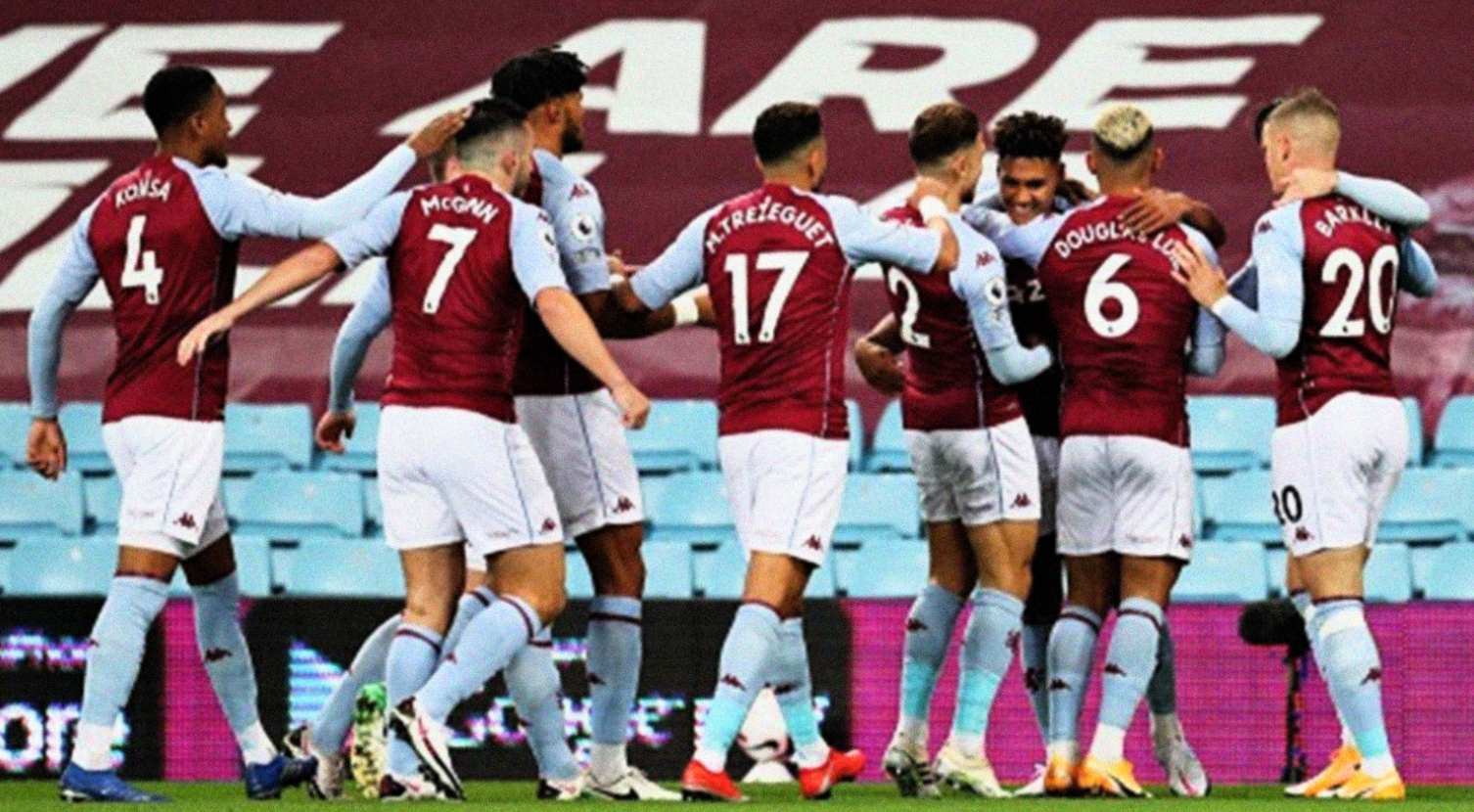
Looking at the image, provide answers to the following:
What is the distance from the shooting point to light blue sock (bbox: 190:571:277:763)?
962 cm

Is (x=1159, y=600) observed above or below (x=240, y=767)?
above

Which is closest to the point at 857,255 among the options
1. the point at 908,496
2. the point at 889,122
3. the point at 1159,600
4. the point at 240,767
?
the point at 1159,600

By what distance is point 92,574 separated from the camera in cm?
1462

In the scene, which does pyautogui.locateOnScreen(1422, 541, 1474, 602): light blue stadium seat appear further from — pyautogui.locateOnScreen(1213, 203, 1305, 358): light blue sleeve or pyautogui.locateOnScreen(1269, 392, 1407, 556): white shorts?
pyautogui.locateOnScreen(1213, 203, 1305, 358): light blue sleeve

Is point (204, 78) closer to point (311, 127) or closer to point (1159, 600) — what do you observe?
point (1159, 600)

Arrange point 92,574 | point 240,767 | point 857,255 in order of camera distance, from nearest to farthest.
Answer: point 857,255 < point 240,767 < point 92,574

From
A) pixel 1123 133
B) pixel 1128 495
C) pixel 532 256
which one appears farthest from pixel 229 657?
pixel 1123 133

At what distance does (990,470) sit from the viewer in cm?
996

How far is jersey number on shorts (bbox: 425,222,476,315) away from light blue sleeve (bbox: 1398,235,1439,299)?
3030 millimetres

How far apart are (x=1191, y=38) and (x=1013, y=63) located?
0.94 metres

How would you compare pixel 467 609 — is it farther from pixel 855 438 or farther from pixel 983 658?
pixel 855 438

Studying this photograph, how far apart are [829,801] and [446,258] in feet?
6.76

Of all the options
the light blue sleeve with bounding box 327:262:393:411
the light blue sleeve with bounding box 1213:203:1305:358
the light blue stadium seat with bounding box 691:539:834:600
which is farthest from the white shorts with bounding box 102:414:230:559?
the light blue stadium seat with bounding box 691:539:834:600

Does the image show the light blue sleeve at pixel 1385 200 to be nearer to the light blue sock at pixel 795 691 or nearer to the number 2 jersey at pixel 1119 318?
the number 2 jersey at pixel 1119 318
